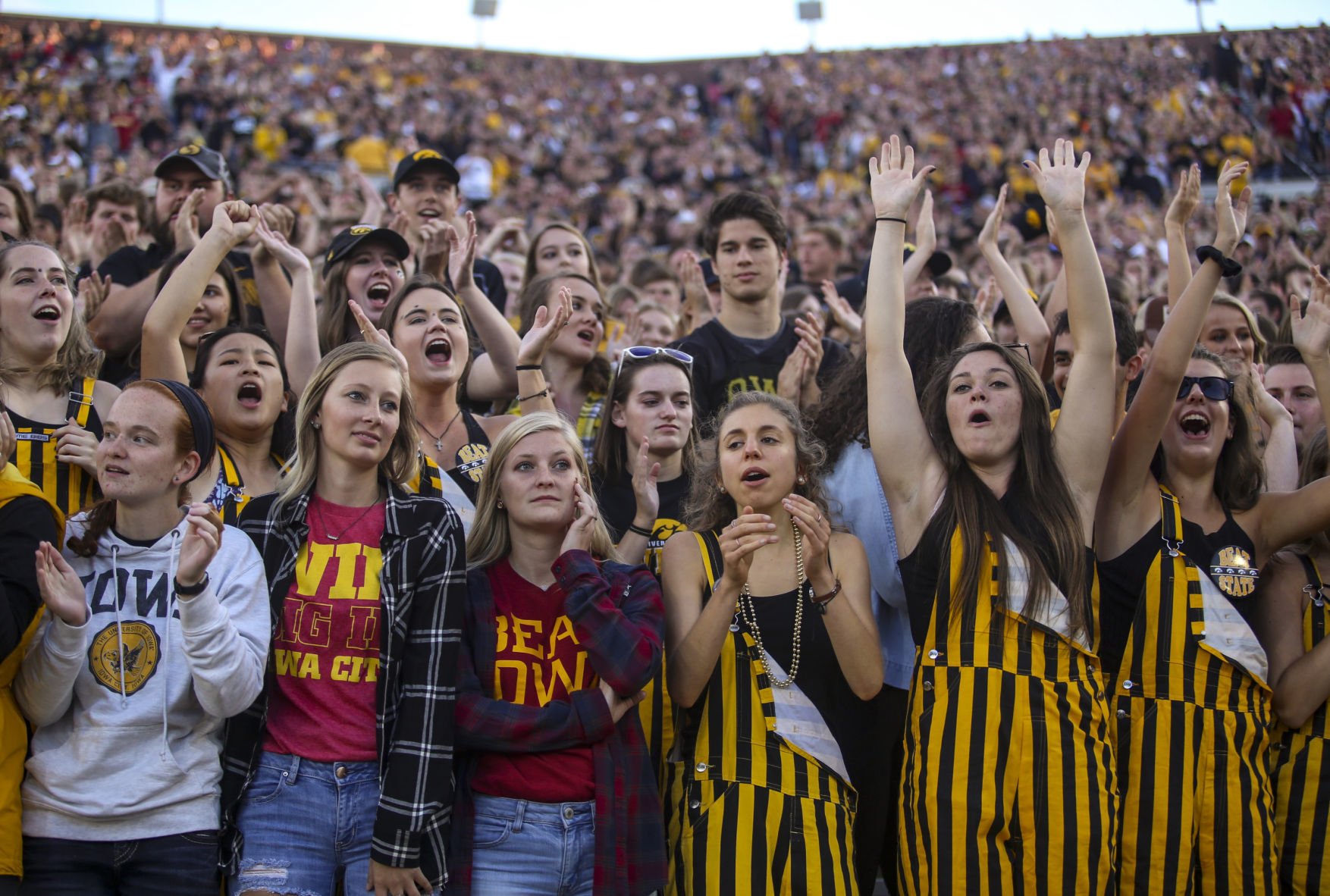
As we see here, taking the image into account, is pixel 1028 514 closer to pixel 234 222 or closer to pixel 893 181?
pixel 893 181

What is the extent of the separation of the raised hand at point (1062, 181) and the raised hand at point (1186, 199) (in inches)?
25.9

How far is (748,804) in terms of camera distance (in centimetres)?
297

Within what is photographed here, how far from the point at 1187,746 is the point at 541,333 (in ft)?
8.02

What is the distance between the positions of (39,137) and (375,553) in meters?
15.2

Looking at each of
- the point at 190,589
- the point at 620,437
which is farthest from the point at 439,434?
the point at 190,589

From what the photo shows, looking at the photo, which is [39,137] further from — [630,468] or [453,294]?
[630,468]

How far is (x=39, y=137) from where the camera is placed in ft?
50.3

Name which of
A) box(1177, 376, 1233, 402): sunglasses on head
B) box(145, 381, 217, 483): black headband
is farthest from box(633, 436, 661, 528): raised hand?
box(1177, 376, 1233, 402): sunglasses on head

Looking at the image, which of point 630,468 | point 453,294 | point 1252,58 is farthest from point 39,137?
point 1252,58

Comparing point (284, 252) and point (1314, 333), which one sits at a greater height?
point (284, 252)

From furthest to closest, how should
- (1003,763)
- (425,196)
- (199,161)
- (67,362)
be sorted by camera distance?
1. (425,196)
2. (199,161)
3. (67,362)
4. (1003,763)

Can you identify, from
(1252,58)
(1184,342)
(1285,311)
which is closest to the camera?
(1184,342)

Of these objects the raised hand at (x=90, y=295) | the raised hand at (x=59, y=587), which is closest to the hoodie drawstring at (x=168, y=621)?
the raised hand at (x=59, y=587)

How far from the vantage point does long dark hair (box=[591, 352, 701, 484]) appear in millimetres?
4043
